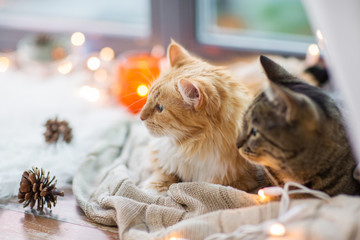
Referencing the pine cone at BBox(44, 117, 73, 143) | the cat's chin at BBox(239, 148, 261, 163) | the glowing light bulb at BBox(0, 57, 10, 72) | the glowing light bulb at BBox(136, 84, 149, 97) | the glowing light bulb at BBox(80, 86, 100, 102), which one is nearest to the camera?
the cat's chin at BBox(239, 148, 261, 163)

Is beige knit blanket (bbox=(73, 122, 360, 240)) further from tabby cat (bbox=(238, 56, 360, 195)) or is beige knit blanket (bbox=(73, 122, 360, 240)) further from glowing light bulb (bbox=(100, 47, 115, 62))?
glowing light bulb (bbox=(100, 47, 115, 62))

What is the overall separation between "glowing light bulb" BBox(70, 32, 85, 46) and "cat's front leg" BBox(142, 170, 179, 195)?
4.59 ft

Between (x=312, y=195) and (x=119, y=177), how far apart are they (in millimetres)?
643

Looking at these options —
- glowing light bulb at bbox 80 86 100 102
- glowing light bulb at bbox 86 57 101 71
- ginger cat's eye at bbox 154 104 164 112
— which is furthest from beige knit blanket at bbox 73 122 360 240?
glowing light bulb at bbox 86 57 101 71

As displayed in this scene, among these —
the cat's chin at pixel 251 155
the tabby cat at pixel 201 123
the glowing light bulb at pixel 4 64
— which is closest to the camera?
the cat's chin at pixel 251 155

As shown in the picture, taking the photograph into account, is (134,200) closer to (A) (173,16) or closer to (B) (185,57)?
(B) (185,57)

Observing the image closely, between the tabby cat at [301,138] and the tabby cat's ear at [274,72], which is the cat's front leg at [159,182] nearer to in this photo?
the tabby cat at [301,138]

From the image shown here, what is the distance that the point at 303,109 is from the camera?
0.92 meters

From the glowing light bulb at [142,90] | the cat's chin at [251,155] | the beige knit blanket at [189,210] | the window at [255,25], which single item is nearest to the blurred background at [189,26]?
the window at [255,25]

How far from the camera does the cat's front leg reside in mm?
1325

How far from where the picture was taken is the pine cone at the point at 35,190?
122 centimetres

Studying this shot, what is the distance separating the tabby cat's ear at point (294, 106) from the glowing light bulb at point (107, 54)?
1.64 meters

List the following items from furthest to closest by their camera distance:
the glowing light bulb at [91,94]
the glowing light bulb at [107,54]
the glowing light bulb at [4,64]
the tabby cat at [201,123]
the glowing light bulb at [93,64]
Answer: the glowing light bulb at [4,64]
the glowing light bulb at [107,54]
the glowing light bulb at [93,64]
the glowing light bulb at [91,94]
the tabby cat at [201,123]

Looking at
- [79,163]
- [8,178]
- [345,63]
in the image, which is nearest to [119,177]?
[79,163]
